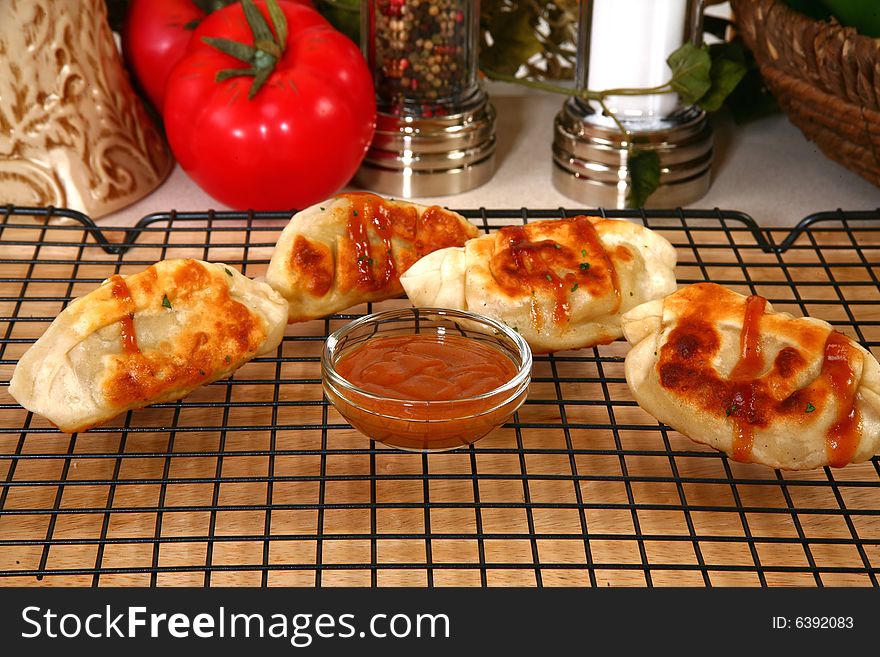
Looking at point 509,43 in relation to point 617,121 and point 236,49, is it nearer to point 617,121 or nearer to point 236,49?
point 617,121

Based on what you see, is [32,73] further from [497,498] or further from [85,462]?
[497,498]

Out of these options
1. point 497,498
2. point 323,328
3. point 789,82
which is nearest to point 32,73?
point 323,328

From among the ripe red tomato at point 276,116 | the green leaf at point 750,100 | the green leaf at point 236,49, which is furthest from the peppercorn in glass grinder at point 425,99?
the green leaf at point 750,100

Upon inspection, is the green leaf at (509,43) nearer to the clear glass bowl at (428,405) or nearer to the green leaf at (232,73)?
the green leaf at (232,73)

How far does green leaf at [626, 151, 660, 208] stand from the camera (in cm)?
262

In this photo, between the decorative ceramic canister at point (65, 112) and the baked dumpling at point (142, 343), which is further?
the decorative ceramic canister at point (65, 112)

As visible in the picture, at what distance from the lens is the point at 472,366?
180cm

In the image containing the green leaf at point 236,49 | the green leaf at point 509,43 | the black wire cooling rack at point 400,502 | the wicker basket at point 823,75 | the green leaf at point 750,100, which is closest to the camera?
the black wire cooling rack at point 400,502

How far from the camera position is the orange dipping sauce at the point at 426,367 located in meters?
1.73

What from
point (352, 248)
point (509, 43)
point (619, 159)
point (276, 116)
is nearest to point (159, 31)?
point (276, 116)

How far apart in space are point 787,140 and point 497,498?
192cm

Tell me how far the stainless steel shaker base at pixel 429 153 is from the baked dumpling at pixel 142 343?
983 millimetres

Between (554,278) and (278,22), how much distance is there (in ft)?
3.55

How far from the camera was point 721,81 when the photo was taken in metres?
2.72
